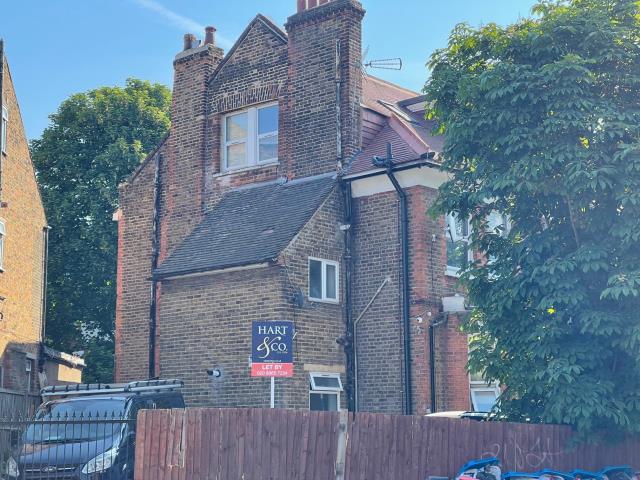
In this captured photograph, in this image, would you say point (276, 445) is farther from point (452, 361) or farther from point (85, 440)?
point (452, 361)

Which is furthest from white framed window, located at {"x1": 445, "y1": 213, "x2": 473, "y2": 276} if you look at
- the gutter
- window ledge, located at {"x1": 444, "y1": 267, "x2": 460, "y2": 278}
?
the gutter

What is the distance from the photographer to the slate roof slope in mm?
20344

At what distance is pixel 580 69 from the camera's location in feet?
50.2

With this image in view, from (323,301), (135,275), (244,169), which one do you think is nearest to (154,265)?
(135,275)

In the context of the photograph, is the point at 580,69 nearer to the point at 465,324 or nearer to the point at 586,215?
the point at 586,215

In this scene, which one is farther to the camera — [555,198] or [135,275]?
[135,275]

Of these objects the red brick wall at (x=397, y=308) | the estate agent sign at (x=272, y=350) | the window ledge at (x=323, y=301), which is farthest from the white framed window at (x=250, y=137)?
the estate agent sign at (x=272, y=350)

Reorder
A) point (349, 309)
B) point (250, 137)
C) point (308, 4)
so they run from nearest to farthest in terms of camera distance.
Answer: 1. point (349, 309)
2. point (308, 4)
3. point (250, 137)

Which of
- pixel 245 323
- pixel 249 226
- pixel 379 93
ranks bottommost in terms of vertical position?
pixel 245 323

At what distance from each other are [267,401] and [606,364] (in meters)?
6.64

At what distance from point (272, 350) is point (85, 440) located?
298 centimetres

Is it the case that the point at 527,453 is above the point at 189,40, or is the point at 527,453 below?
below

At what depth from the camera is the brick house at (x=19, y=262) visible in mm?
27688

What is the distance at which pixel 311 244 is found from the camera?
67.3ft
